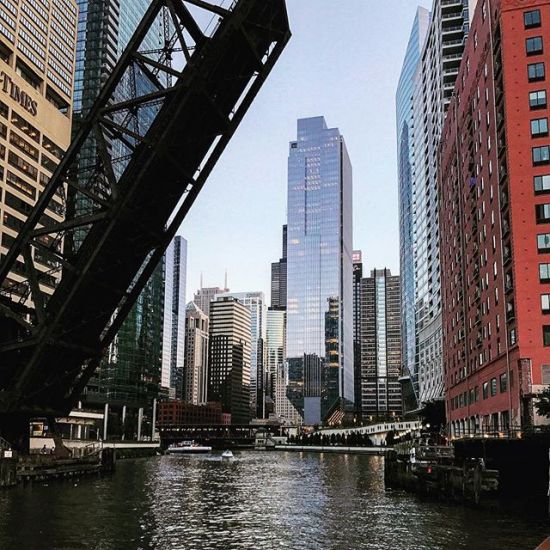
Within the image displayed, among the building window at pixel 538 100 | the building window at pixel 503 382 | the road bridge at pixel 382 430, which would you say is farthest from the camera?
the road bridge at pixel 382 430

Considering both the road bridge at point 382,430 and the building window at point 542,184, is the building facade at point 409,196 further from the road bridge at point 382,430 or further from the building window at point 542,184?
the building window at point 542,184

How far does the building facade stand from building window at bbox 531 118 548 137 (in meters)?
102

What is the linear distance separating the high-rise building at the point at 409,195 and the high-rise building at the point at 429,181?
0.49 metres

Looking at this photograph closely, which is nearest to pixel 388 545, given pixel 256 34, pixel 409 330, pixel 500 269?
pixel 256 34

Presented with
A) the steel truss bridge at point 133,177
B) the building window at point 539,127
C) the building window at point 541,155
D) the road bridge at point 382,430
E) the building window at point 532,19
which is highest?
the building window at point 532,19

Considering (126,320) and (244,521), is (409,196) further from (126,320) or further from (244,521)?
(244,521)

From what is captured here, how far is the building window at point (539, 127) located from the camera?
54688mm

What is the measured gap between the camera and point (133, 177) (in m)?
30.1

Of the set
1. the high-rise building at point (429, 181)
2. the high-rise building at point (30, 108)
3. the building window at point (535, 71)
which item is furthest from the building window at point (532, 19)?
the high-rise building at point (30, 108)

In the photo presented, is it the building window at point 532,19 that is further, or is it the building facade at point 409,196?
the building facade at point 409,196

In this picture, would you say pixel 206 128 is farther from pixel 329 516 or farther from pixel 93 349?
pixel 329 516

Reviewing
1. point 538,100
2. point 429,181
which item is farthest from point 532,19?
point 429,181

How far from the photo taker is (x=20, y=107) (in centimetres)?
8675

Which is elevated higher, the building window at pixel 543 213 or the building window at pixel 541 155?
the building window at pixel 541 155
